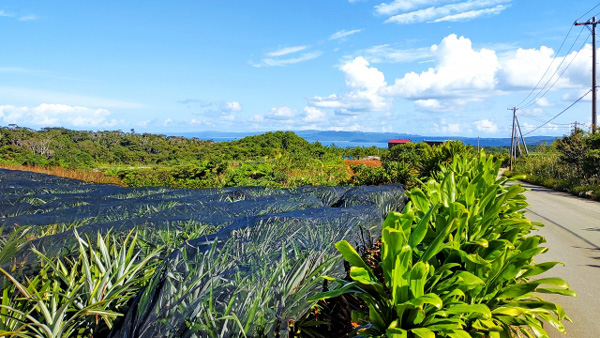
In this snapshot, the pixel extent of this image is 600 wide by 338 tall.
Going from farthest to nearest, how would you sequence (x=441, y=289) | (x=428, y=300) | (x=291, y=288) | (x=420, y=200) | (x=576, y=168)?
(x=576, y=168) < (x=420, y=200) < (x=291, y=288) < (x=441, y=289) < (x=428, y=300)

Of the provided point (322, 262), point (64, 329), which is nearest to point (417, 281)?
point (322, 262)

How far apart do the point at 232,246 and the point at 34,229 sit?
7.70ft

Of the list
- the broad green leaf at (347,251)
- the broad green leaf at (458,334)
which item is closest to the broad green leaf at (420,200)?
the broad green leaf at (347,251)

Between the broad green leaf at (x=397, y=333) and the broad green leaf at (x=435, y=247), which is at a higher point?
the broad green leaf at (x=435, y=247)

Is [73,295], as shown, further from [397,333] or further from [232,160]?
[232,160]

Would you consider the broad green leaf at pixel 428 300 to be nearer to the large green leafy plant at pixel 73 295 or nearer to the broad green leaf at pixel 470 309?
the broad green leaf at pixel 470 309

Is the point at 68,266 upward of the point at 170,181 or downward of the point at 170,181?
upward

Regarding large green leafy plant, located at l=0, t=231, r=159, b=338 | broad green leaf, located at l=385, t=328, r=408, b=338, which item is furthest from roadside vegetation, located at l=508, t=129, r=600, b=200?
large green leafy plant, located at l=0, t=231, r=159, b=338

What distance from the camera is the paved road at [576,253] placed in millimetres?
3834

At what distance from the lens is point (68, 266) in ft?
9.27

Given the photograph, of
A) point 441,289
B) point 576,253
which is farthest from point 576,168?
point 441,289

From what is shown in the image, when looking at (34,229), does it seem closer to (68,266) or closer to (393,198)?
(68,266)

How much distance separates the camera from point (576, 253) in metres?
6.30

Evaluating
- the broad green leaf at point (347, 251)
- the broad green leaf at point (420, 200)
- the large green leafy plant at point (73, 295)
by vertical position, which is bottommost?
the large green leafy plant at point (73, 295)
